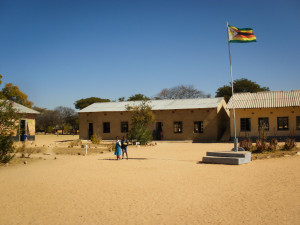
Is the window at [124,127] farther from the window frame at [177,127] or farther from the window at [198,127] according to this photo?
the window at [198,127]

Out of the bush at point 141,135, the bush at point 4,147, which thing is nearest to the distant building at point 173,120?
the bush at point 141,135

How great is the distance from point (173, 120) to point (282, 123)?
10.4m

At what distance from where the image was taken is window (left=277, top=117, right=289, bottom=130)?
86.0 feet

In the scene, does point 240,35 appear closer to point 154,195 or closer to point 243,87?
point 154,195

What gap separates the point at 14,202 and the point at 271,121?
2419 centimetres

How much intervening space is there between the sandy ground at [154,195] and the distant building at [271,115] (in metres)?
15.0

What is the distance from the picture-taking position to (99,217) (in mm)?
5957

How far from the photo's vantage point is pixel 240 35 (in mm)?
15039

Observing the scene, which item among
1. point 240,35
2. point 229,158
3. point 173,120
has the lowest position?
point 229,158

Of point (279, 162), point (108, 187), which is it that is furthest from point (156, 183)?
point (279, 162)

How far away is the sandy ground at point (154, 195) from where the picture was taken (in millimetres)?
→ 5867

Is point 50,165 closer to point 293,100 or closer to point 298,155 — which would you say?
point 298,155

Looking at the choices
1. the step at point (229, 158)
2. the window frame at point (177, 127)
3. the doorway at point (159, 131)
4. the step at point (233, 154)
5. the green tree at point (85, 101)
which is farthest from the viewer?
the green tree at point (85, 101)

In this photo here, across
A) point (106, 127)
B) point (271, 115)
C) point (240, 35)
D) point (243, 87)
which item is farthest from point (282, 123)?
point (243, 87)
